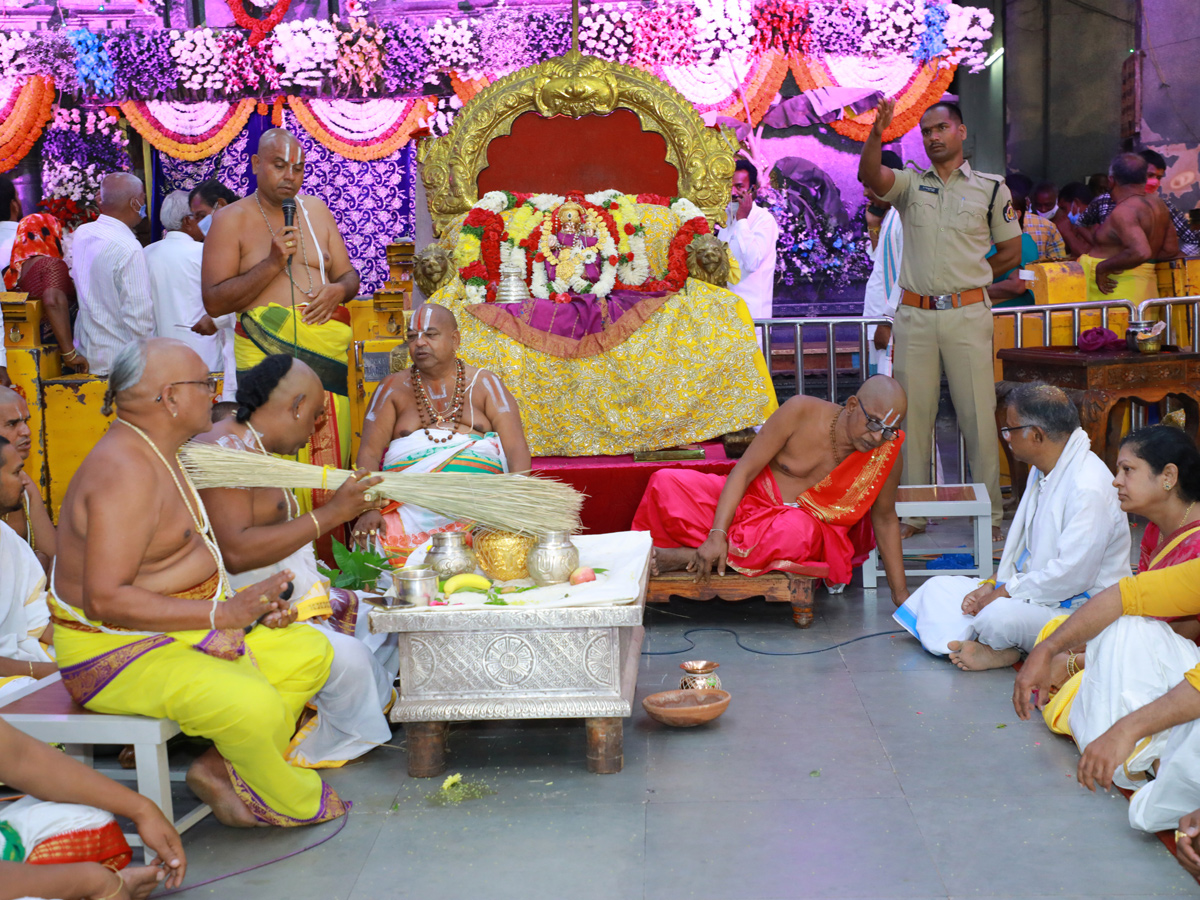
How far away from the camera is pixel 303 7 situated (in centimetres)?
1320

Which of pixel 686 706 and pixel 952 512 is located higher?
pixel 952 512

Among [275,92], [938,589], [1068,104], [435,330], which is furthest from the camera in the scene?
[1068,104]

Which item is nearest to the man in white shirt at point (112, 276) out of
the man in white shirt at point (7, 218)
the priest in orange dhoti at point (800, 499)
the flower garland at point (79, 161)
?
the man in white shirt at point (7, 218)

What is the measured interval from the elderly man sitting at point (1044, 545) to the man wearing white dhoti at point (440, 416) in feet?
6.61

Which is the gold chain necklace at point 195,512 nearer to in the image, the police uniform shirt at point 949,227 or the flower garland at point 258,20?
the police uniform shirt at point 949,227

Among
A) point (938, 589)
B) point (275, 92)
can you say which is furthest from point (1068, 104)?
point (938, 589)

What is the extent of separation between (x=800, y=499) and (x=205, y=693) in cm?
308

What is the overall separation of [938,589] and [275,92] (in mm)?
8970

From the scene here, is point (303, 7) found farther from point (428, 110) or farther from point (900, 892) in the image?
point (900, 892)

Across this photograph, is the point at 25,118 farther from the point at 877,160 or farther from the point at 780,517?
the point at 780,517

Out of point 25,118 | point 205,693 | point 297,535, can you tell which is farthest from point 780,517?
point 25,118

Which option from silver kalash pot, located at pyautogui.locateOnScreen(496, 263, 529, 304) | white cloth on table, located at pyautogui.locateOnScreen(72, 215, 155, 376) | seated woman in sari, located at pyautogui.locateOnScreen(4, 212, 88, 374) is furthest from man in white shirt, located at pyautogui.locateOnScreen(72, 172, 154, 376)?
silver kalash pot, located at pyautogui.locateOnScreen(496, 263, 529, 304)

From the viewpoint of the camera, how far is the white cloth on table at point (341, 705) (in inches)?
145

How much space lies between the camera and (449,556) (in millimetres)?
3824
